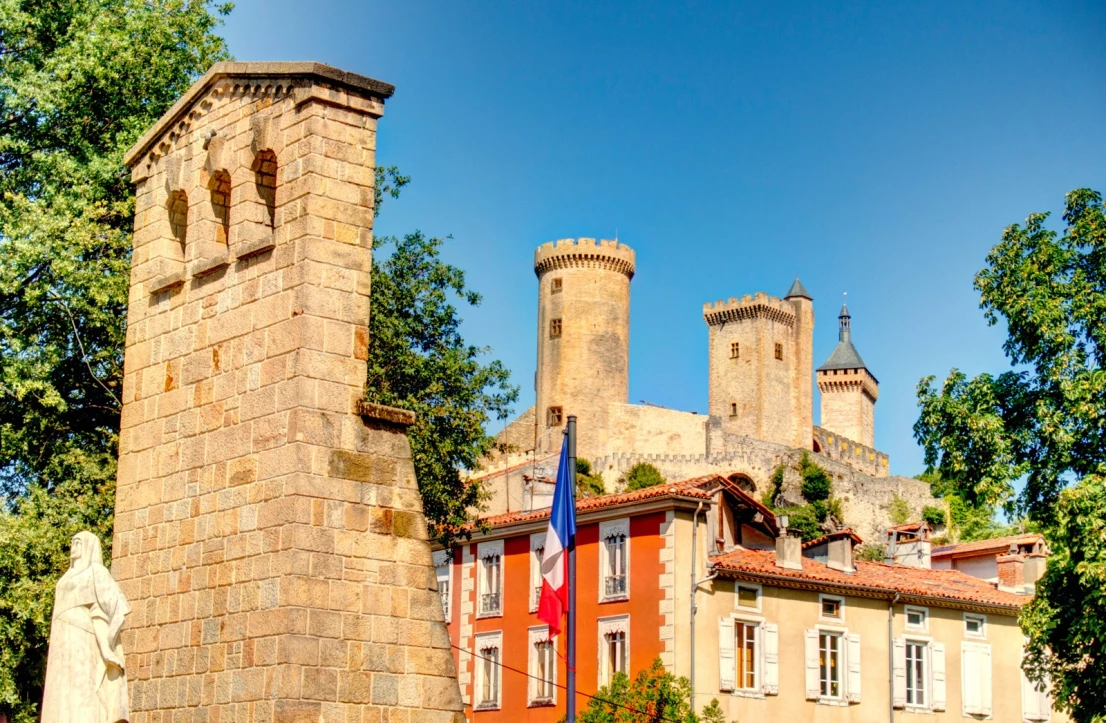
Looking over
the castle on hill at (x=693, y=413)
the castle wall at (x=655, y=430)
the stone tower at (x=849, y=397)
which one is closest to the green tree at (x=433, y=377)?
the castle on hill at (x=693, y=413)

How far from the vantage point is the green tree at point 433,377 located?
25781mm

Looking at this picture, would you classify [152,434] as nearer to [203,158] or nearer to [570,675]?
[203,158]

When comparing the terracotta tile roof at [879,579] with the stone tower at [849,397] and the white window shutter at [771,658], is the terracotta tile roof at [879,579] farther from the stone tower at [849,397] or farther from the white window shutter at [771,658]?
the stone tower at [849,397]

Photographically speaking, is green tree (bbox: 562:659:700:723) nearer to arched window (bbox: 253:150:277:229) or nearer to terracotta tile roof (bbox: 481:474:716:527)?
terracotta tile roof (bbox: 481:474:716:527)

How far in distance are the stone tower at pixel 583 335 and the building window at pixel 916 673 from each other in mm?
44979

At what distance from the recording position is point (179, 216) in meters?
15.1

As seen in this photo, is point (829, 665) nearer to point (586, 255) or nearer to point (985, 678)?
point (985, 678)

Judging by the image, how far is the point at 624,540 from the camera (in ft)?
111

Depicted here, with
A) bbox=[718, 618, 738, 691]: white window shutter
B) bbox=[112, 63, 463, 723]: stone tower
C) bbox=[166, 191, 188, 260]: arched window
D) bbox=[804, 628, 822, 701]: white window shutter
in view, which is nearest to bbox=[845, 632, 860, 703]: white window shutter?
bbox=[804, 628, 822, 701]: white window shutter

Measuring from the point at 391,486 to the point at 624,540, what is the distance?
21.1m

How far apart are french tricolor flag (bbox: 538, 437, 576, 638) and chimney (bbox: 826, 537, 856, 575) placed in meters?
21.3

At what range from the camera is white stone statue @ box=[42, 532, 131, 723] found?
1141cm

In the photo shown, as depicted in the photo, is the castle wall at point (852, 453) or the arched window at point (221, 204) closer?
the arched window at point (221, 204)

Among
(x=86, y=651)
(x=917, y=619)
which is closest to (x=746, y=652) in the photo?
(x=917, y=619)
